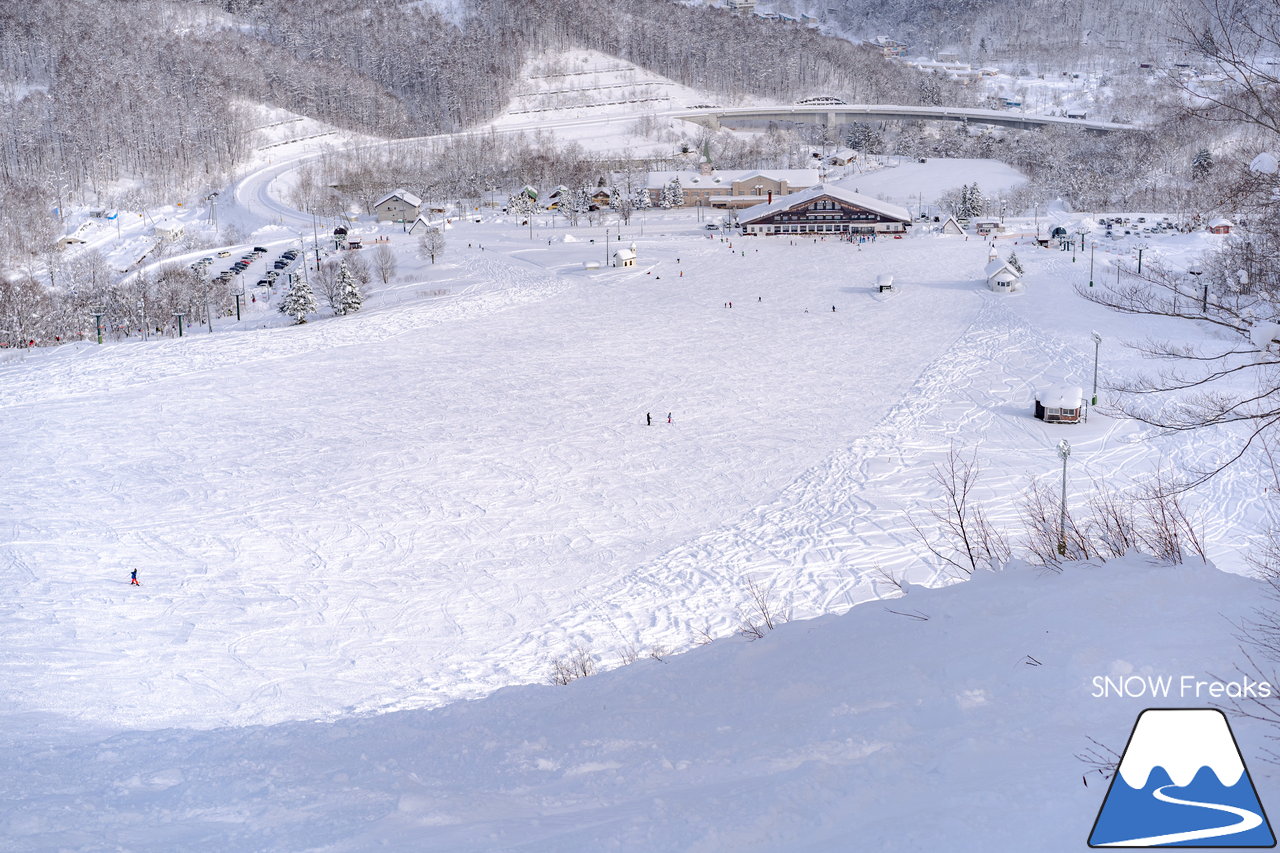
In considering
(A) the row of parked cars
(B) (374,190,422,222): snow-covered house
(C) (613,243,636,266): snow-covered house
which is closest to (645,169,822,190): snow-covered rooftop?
(B) (374,190,422,222): snow-covered house

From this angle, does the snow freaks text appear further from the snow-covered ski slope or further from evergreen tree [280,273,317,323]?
evergreen tree [280,273,317,323]

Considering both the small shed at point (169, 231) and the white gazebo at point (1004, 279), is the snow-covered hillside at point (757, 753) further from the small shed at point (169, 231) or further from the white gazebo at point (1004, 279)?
the small shed at point (169, 231)

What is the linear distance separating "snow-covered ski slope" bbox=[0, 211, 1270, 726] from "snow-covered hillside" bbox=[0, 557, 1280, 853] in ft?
13.4

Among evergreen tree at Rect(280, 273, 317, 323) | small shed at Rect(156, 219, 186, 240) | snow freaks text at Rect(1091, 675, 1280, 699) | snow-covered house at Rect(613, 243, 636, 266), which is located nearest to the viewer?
snow freaks text at Rect(1091, 675, 1280, 699)

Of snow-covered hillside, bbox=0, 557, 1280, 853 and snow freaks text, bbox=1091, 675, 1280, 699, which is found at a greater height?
snow freaks text, bbox=1091, 675, 1280, 699

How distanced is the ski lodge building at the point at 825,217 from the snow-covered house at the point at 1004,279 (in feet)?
54.5

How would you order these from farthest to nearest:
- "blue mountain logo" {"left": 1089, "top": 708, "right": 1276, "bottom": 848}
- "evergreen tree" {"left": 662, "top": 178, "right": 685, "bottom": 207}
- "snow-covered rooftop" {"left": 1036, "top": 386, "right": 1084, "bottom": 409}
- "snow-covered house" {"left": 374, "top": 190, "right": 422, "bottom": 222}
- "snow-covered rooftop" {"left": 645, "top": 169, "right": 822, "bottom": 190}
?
"evergreen tree" {"left": 662, "top": 178, "right": 685, "bottom": 207}, "snow-covered rooftop" {"left": 645, "top": 169, "right": 822, "bottom": 190}, "snow-covered house" {"left": 374, "top": 190, "right": 422, "bottom": 222}, "snow-covered rooftop" {"left": 1036, "top": 386, "right": 1084, "bottom": 409}, "blue mountain logo" {"left": 1089, "top": 708, "right": 1276, "bottom": 848}

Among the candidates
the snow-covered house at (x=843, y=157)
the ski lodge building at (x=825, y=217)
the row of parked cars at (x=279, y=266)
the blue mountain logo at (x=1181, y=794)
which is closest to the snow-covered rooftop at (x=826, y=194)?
the ski lodge building at (x=825, y=217)

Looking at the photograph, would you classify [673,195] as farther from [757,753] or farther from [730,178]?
[757,753]

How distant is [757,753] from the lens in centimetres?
469

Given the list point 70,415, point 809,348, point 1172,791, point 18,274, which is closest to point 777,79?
point 18,274

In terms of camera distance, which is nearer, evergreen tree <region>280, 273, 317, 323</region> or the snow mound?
the snow mound

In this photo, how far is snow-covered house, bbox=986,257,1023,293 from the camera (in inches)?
1341

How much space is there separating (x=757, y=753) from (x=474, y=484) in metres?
13.1
